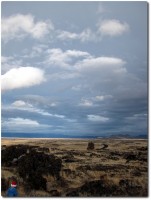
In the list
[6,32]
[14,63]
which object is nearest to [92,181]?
[14,63]

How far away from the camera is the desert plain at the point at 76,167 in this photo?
27.6ft

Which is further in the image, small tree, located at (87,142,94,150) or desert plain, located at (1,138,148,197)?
small tree, located at (87,142,94,150)

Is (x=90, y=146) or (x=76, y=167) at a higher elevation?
(x=90, y=146)

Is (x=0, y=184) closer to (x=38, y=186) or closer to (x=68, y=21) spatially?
(x=38, y=186)

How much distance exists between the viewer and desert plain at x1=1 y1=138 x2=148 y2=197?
8406 millimetres

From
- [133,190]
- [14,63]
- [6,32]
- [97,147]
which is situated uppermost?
[6,32]

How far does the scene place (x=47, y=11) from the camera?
8.69m

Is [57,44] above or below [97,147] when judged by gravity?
above

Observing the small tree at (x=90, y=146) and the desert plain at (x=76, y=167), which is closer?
the desert plain at (x=76, y=167)

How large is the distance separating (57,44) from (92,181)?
2668 mm

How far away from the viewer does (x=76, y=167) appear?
8.64 meters

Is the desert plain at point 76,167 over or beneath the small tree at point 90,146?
beneath

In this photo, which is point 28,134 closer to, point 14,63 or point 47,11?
point 14,63

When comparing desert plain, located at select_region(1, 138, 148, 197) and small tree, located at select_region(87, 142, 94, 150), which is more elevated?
small tree, located at select_region(87, 142, 94, 150)
